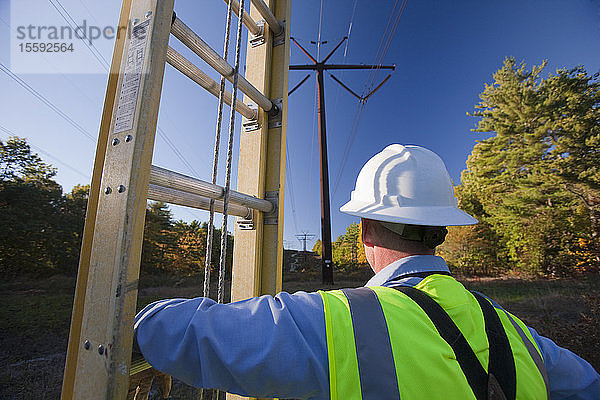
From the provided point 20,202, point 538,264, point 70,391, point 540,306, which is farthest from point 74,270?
point 538,264

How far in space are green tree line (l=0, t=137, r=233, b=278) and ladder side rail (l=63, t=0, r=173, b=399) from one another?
940 cm

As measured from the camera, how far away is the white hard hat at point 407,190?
1318 millimetres

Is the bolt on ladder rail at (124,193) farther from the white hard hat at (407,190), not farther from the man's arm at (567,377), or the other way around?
the man's arm at (567,377)

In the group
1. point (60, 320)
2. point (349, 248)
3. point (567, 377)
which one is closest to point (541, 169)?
point (349, 248)

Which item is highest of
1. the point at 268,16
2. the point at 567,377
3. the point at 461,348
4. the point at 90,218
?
the point at 268,16

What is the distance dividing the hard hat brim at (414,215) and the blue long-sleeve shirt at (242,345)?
623 mm

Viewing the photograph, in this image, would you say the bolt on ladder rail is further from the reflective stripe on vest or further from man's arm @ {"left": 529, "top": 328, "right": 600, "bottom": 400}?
man's arm @ {"left": 529, "top": 328, "right": 600, "bottom": 400}

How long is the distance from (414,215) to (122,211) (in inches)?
43.5

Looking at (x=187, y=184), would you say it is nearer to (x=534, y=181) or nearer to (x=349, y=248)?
(x=534, y=181)

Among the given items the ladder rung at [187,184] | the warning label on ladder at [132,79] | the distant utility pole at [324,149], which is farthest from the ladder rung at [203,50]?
the distant utility pole at [324,149]

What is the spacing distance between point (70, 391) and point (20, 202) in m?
14.0

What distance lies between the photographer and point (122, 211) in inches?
29.8

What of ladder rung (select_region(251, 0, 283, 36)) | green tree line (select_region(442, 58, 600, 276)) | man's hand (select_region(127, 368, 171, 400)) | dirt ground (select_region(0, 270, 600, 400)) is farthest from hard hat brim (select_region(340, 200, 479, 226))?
green tree line (select_region(442, 58, 600, 276))

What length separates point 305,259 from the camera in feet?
61.0
